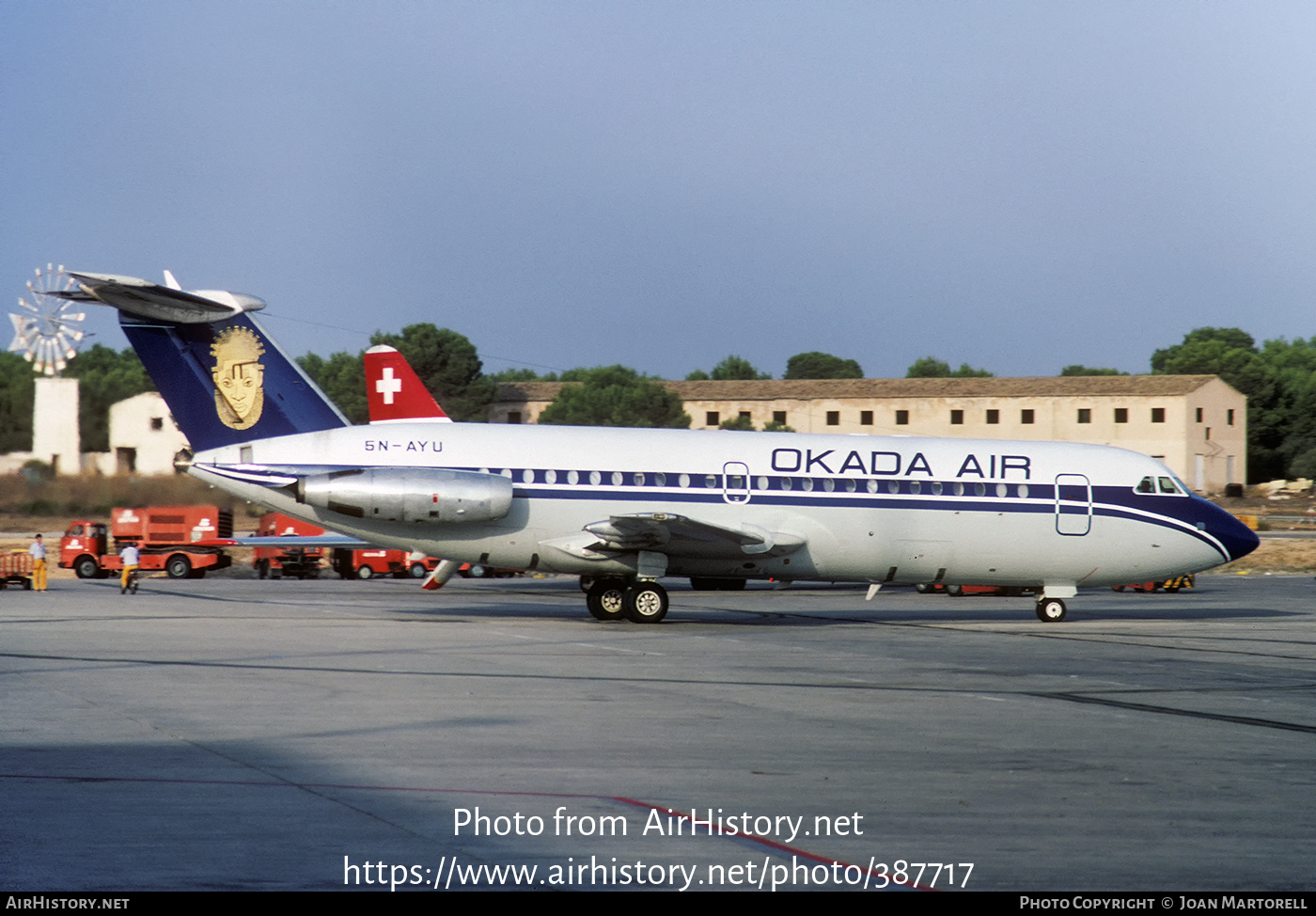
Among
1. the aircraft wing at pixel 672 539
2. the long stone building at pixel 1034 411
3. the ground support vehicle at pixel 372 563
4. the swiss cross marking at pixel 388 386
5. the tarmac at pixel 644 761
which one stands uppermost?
the long stone building at pixel 1034 411

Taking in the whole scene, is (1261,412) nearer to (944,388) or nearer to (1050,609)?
(944,388)

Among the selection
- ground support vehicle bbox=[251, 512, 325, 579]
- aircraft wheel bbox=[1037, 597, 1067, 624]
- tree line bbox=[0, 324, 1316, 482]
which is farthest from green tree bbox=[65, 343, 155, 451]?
aircraft wheel bbox=[1037, 597, 1067, 624]

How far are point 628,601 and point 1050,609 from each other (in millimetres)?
9503

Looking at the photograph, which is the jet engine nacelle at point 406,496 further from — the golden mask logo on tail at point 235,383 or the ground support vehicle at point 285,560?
the ground support vehicle at point 285,560

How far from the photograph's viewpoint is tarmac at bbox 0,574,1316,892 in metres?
8.18

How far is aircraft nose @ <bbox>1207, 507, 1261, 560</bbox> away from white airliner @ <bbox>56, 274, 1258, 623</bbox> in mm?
1911

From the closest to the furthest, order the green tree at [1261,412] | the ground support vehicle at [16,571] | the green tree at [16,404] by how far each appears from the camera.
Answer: the ground support vehicle at [16,571] → the green tree at [16,404] → the green tree at [1261,412]

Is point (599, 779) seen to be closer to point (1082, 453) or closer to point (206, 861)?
point (206, 861)

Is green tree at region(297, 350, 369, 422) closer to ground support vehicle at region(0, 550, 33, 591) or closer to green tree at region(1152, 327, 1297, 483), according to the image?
ground support vehicle at region(0, 550, 33, 591)

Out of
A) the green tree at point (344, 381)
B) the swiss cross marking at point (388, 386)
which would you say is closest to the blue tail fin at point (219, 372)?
the swiss cross marking at point (388, 386)

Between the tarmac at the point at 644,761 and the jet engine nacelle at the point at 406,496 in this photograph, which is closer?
the tarmac at the point at 644,761

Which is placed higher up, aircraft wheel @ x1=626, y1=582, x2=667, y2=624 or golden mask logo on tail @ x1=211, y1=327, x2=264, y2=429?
golden mask logo on tail @ x1=211, y1=327, x2=264, y2=429

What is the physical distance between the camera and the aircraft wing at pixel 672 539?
25.3 metres

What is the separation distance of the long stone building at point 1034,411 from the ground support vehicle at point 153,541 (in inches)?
1805
